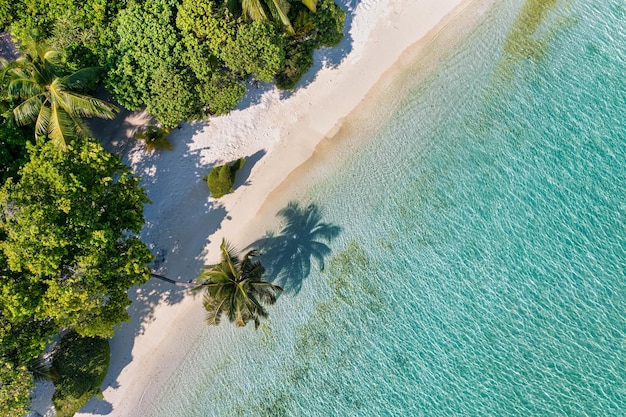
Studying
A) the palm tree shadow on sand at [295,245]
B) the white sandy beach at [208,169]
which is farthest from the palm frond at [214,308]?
the palm tree shadow on sand at [295,245]

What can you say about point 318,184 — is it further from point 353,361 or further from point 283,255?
point 353,361

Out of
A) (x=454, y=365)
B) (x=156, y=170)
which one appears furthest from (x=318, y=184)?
(x=454, y=365)

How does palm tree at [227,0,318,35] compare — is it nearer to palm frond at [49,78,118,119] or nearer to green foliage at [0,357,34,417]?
palm frond at [49,78,118,119]

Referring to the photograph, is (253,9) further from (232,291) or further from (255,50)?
(232,291)

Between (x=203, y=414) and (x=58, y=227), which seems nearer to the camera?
(x=58, y=227)

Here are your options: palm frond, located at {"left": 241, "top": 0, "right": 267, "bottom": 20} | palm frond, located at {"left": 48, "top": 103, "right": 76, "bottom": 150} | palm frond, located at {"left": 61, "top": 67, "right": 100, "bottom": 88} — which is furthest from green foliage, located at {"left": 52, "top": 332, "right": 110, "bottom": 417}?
palm frond, located at {"left": 241, "top": 0, "right": 267, "bottom": 20}

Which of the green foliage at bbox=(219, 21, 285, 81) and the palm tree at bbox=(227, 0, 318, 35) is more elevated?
the palm tree at bbox=(227, 0, 318, 35)

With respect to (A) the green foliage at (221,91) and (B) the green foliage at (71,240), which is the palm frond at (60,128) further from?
(A) the green foliage at (221,91)
